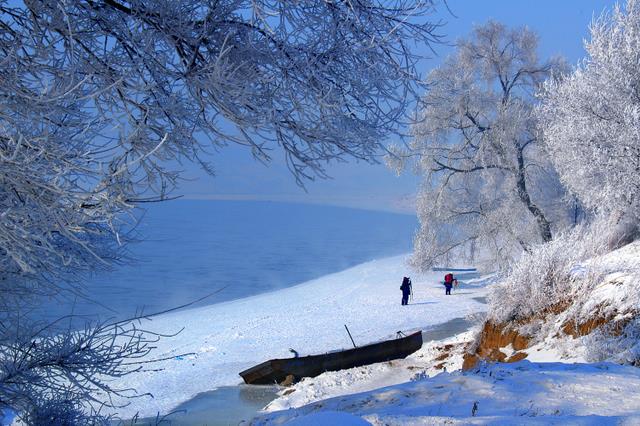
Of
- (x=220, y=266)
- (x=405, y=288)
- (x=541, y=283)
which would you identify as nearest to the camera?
(x=541, y=283)

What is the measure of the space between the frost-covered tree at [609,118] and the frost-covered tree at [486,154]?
5.47 metres

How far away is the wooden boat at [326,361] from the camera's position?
15.1m

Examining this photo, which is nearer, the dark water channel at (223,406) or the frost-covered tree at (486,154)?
the dark water channel at (223,406)

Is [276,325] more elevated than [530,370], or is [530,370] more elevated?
[276,325]

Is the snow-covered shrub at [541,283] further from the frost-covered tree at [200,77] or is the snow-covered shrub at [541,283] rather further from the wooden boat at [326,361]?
the frost-covered tree at [200,77]

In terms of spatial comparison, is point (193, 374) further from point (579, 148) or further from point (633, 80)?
point (633, 80)

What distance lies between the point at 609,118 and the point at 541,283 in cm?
597

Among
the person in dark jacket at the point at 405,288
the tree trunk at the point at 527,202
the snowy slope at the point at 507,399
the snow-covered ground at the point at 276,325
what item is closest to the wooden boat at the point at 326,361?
the snow-covered ground at the point at 276,325

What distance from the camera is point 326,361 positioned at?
15703 millimetres

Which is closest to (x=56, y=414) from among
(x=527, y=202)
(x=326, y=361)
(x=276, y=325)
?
(x=326, y=361)

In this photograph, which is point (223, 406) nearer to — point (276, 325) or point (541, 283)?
point (541, 283)

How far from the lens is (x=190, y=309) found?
2675 centimetres

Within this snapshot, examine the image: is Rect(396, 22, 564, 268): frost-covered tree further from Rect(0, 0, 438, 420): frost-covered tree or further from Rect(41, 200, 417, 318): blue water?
Rect(0, 0, 438, 420): frost-covered tree

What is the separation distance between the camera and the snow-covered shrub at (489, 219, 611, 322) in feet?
36.7
